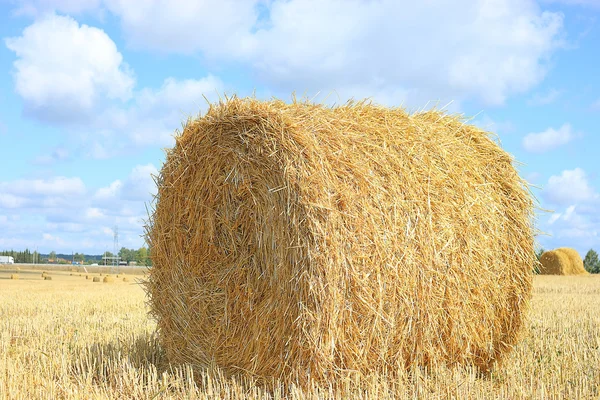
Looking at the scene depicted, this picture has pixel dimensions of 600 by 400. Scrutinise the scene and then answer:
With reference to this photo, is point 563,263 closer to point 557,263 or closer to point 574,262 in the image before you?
point 557,263

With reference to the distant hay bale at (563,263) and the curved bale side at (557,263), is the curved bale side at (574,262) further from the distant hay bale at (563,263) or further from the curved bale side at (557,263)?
the curved bale side at (557,263)

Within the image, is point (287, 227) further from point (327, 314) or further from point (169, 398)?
point (169, 398)

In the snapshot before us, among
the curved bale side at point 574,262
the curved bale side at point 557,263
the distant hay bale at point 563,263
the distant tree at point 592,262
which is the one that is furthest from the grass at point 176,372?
the distant tree at point 592,262

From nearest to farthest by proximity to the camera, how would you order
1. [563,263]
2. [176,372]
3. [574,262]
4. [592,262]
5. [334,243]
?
[334,243]
[176,372]
[563,263]
[574,262]
[592,262]

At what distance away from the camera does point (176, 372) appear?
5332 mm

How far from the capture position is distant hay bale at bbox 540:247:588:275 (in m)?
28.8

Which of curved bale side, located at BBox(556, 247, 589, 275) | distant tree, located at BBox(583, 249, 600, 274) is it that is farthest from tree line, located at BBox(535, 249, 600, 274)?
curved bale side, located at BBox(556, 247, 589, 275)

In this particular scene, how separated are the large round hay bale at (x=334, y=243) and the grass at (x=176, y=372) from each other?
190mm

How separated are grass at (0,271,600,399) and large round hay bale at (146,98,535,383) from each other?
0.19m

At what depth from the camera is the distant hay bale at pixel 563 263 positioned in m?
28.8

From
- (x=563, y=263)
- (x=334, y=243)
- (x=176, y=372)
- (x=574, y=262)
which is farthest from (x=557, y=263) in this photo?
(x=334, y=243)

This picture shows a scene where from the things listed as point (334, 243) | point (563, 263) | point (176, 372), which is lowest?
point (176, 372)

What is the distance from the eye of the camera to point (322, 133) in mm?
4723

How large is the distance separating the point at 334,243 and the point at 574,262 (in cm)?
2875
